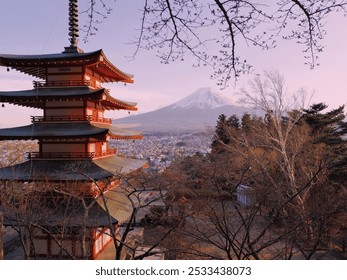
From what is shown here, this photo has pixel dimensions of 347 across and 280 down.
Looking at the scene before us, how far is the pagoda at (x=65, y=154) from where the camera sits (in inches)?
311

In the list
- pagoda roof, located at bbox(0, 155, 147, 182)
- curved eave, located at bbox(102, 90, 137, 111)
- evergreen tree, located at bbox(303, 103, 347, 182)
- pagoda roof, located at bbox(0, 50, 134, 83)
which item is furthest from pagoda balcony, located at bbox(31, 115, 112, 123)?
evergreen tree, located at bbox(303, 103, 347, 182)

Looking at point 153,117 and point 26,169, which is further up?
point 153,117

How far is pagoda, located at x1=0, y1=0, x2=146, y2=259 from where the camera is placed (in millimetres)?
7898

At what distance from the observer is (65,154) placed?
343 inches

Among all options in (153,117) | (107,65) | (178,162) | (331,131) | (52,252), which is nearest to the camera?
(52,252)

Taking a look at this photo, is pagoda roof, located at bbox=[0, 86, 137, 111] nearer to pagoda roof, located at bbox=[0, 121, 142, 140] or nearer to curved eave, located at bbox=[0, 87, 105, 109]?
curved eave, located at bbox=[0, 87, 105, 109]

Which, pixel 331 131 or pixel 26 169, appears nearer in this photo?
pixel 26 169

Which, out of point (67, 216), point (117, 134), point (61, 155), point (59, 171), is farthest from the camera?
point (117, 134)

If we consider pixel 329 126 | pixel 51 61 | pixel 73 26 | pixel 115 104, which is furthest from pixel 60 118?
pixel 329 126

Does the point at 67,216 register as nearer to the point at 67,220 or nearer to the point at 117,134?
the point at 67,220

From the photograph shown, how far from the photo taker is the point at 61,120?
29.2ft
